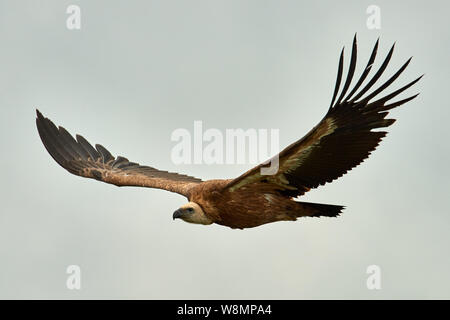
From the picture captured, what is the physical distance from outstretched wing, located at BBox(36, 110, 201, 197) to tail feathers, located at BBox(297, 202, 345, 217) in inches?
141

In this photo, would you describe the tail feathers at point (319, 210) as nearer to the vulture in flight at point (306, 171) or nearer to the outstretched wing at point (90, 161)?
the vulture in flight at point (306, 171)

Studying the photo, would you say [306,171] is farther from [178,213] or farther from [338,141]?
[178,213]

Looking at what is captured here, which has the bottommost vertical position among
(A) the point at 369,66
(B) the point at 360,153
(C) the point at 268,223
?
(C) the point at 268,223

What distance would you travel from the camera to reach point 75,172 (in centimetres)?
1559

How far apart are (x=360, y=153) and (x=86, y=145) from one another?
7.38 m

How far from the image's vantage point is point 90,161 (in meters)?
16.1


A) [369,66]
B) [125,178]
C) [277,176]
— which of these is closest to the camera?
[369,66]

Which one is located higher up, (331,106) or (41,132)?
(41,132)

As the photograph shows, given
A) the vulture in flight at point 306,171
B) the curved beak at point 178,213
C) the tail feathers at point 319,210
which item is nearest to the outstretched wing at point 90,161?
the vulture in flight at point 306,171

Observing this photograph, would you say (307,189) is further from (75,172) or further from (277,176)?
(75,172)

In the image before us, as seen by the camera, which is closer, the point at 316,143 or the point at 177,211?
the point at 316,143

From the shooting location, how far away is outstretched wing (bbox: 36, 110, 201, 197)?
15312 mm

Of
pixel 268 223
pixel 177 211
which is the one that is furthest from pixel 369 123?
pixel 177 211

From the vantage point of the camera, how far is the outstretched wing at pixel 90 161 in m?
15.3
